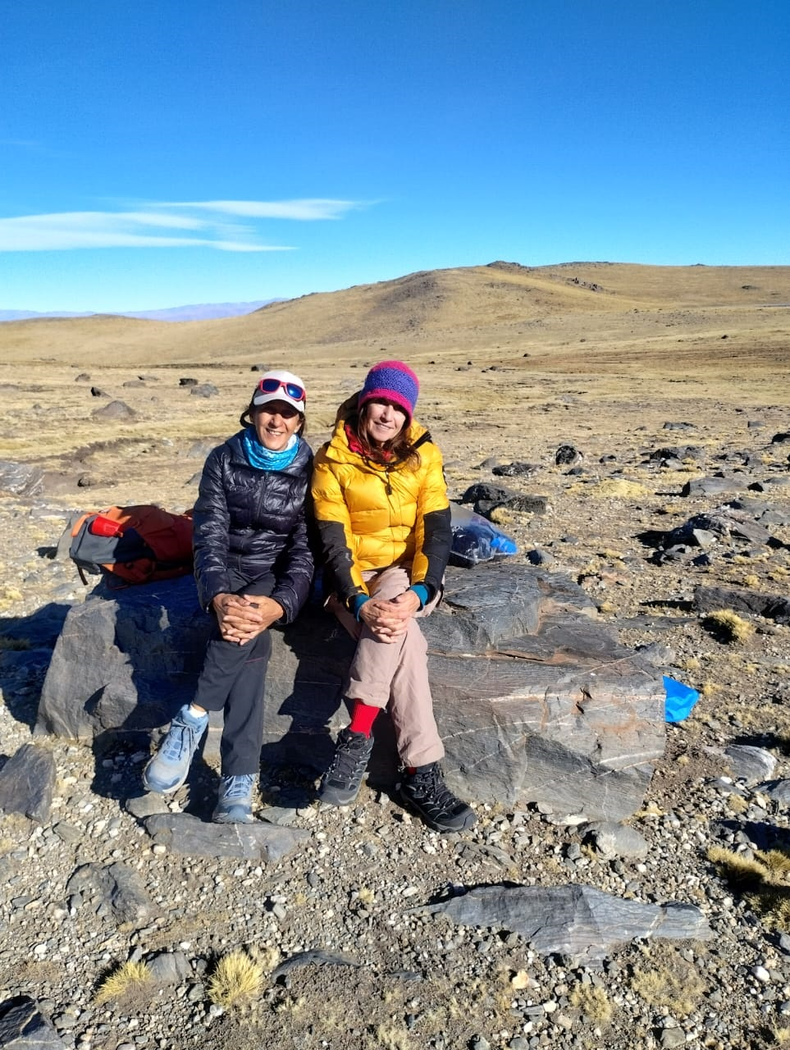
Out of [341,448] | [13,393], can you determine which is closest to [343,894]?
[341,448]

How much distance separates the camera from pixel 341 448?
5.20m

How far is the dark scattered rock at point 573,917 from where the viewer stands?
4.03 metres

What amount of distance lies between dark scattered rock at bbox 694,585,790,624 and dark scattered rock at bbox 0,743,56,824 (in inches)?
278

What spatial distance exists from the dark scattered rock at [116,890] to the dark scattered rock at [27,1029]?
27.7 inches

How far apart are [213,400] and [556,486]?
25993 millimetres

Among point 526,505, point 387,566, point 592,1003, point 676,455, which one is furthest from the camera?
point 676,455

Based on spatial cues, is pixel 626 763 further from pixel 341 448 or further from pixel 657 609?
pixel 657 609

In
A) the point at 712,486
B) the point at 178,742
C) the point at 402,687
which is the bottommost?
the point at 712,486

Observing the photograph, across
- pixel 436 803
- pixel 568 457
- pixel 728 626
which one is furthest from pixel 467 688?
pixel 568 457

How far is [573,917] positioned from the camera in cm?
414

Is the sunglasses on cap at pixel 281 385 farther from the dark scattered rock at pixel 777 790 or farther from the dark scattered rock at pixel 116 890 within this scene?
the dark scattered rock at pixel 777 790

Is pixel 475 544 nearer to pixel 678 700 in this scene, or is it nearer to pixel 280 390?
pixel 678 700

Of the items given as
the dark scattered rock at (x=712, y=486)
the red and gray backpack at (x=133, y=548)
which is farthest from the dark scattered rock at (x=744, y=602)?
the dark scattered rock at (x=712, y=486)

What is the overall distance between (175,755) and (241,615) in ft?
3.37
